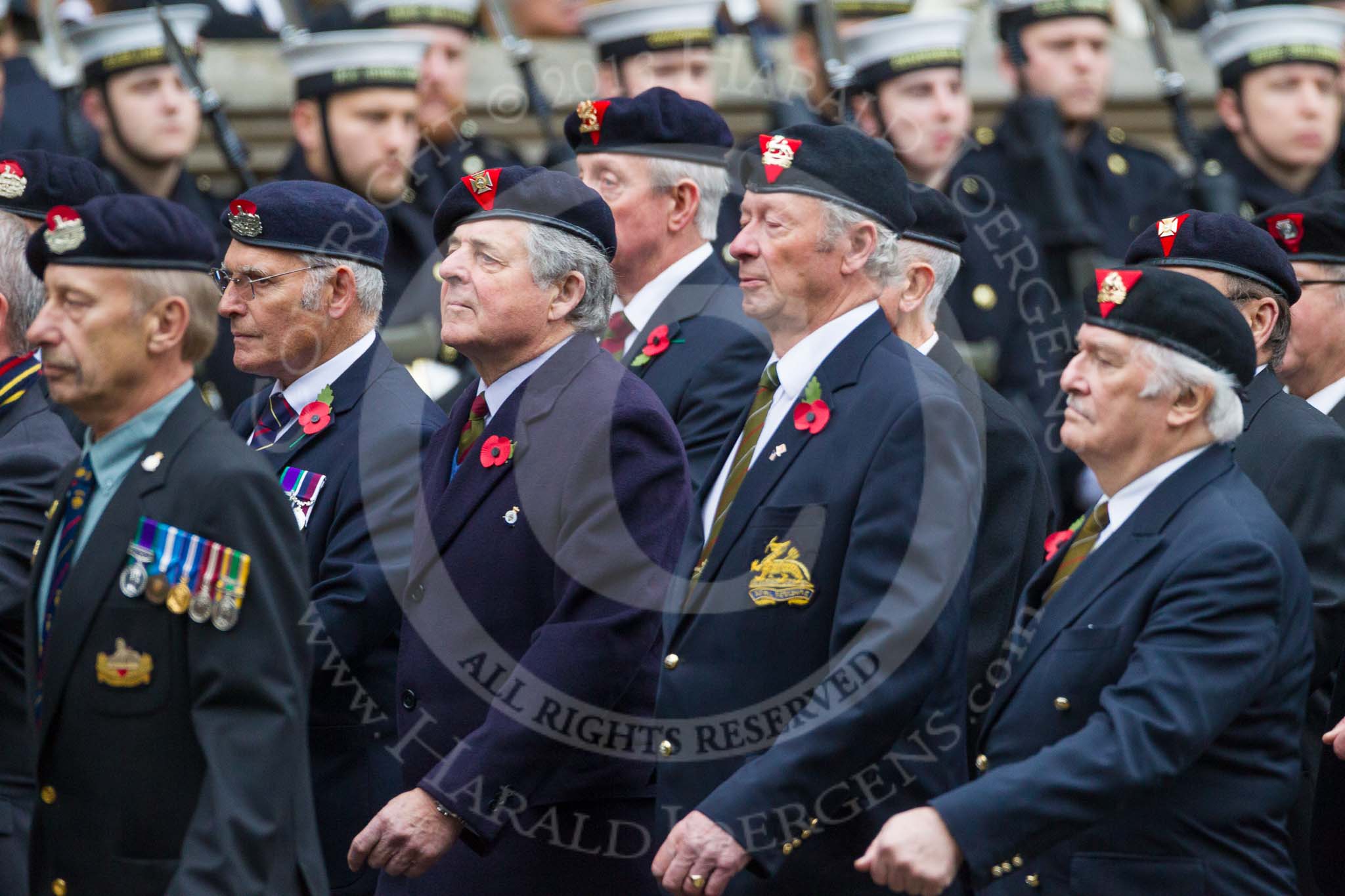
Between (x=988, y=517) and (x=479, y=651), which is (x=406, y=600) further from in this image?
(x=988, y=517)

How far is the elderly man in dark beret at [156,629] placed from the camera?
141 inches

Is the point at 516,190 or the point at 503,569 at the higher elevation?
the point at 516,190

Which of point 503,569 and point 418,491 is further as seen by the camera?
point 418,491

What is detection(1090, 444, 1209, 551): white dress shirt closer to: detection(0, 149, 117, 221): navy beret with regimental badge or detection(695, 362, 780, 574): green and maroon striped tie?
detection(695, 362, 780, 574): green and maroon striped tie

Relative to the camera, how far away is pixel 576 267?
474 centimetres

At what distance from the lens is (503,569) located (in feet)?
14.8

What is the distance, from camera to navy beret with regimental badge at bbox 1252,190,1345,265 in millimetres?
5297

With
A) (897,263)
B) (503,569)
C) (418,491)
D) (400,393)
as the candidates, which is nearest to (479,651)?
(503,569)

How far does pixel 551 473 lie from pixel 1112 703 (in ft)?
4.40

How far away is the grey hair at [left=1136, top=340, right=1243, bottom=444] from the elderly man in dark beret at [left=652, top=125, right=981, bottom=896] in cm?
42

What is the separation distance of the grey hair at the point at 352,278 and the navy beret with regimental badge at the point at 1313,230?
86.7 inches

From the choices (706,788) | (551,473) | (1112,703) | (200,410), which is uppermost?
(200,410)

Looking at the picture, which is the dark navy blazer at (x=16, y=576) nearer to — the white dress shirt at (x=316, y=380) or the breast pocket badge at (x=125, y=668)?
the white dress shirt at (x=316, y=380)

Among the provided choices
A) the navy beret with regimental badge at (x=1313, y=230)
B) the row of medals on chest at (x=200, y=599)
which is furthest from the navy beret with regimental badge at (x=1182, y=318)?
the row of medals on chest at (x=200, y=599)
